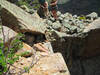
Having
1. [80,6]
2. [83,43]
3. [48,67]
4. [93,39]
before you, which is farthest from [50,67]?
[80,6]

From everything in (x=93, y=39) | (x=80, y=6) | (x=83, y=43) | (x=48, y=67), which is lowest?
(x=83, y=43)

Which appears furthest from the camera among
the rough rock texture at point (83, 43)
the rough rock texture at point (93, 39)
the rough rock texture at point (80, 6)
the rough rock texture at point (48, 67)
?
the rough rock texture at point (80, 6)

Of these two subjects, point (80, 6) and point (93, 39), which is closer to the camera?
point (93, 39)

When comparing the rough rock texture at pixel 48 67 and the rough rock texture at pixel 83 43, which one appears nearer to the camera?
the rough rock texture at pixel 48 67

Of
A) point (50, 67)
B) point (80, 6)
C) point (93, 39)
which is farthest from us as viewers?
point (80, 6)

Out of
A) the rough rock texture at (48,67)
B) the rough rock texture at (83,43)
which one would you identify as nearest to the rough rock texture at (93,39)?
the rough rock texture at (83,43)

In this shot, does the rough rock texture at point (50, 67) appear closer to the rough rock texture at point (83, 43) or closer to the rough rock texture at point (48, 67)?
the rough rock texture at point (48, 67)

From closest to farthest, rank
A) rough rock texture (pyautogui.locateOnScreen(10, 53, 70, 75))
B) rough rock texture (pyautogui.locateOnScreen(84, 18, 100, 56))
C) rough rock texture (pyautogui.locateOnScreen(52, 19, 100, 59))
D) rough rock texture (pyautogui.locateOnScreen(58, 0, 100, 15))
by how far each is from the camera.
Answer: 1. rough rock texture (pyautogui.locateOnScreen(10, 53, 70, 75))
2. rough rock texture (pyautogui.locateOnScreen(52, 19, 100, 59))
3. rough rock texture (pyautogui.locateOnScreen(84, 18, 100, 56))
4. rough rock texture (pyautogui.locateOnScreen(58, 0, 100, 15))

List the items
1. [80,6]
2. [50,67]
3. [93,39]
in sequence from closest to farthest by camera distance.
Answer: [50,67] → [93,39] → [80,6]

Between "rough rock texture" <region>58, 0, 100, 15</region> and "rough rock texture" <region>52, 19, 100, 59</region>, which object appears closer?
"rough rock texture" <region>52, 19, 100, 59</region>

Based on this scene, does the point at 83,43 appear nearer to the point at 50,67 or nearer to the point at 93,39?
the point at 93,39

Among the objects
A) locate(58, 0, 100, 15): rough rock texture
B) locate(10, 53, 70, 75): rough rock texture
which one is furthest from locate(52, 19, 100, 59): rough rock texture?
locate(58, 0, 100, 15): rough rock texture

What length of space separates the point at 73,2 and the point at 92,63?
40.3 ft

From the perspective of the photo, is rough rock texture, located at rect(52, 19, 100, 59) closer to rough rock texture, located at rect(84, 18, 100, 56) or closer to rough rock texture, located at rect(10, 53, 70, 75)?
rough rock texture, located at rect(84, 18, 100, 56)
